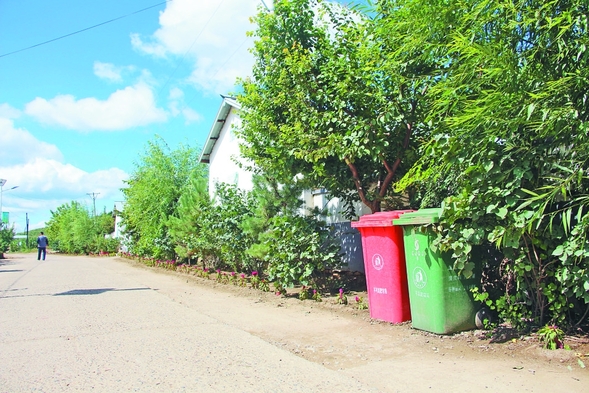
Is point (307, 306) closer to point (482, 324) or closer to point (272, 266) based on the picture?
point (272, 266)

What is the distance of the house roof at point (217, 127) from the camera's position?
69.9ft

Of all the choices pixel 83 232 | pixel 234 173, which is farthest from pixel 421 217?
pixel 83 232

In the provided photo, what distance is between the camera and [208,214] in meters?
13.2

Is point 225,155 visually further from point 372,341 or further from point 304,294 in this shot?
point 372,341

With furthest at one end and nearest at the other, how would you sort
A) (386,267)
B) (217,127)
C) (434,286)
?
(217,127) → (386,267) → (434,286)

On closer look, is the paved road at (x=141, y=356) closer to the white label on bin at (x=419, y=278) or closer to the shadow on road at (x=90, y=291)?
the white label on bin at (x=419, y=278)

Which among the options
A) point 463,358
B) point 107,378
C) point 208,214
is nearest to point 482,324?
point 463,358

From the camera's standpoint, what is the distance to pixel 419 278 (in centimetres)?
575

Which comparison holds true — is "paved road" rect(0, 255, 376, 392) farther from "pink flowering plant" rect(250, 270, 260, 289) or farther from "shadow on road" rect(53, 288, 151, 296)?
"shadow on road" rect(53, 288, 151, 296)

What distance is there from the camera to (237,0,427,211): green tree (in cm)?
720

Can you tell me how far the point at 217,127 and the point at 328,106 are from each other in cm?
1577

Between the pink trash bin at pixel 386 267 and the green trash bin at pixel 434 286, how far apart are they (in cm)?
33

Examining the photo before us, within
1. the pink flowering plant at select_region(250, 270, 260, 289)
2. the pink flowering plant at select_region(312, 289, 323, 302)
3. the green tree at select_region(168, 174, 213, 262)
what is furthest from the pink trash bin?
the green tree at select_region(168, 174, 213, 262)

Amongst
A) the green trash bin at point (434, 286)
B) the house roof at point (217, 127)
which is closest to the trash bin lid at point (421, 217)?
the green trash bin at point (434, 286)
